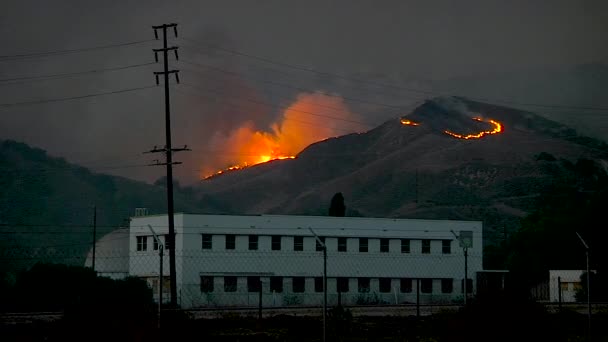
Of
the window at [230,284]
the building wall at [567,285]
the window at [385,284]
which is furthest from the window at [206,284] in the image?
the building wall at [567,285]

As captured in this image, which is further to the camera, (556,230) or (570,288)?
(556,230)

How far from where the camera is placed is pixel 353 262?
293ft

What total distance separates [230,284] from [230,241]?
425cm

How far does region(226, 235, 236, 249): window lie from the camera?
3384 inches

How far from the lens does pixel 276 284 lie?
8488 centimetres

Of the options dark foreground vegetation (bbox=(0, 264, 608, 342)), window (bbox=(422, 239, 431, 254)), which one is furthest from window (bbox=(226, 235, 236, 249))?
dark foreground vegetation (bbox=(0, 264, 608, 342))

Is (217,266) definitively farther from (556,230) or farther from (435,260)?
(556,230)

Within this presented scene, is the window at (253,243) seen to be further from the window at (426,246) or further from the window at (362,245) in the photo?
the window at (426,246)

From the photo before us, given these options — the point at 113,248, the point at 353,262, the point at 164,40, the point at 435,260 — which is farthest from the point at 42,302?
the point at 113,248

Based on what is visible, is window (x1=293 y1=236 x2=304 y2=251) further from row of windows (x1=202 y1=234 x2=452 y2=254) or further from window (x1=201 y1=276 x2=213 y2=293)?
window (x1=201 y1=276 x2=213 y2=293)

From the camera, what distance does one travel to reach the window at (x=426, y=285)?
89825mm

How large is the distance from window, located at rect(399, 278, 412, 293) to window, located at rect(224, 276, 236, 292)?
538 inches

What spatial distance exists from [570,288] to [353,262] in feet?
54.7

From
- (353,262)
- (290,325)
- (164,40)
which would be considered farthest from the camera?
(353,262)
